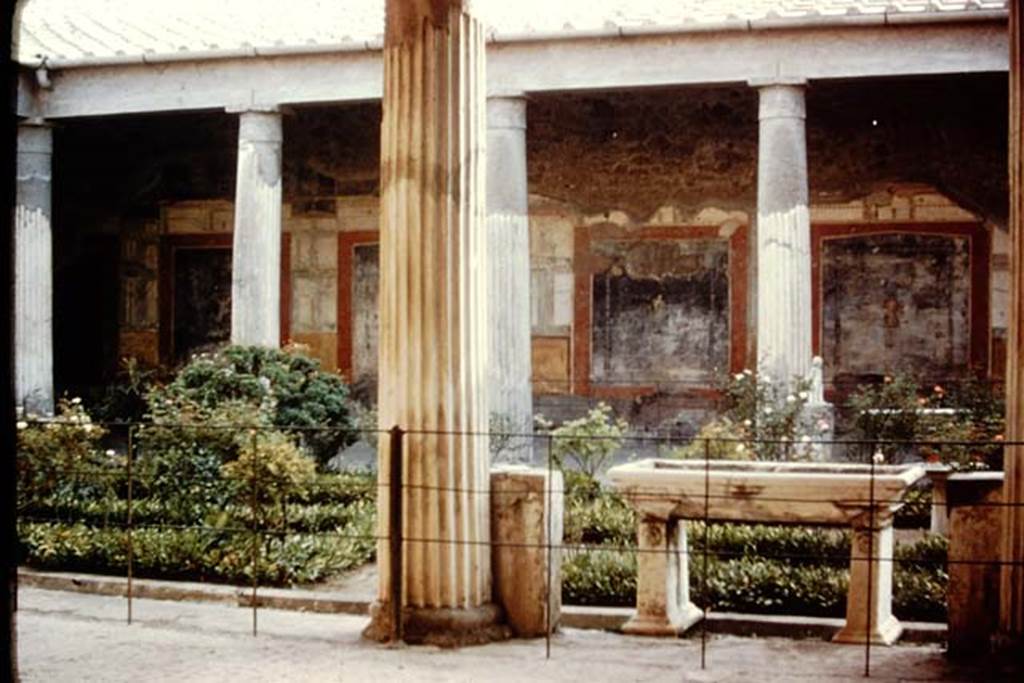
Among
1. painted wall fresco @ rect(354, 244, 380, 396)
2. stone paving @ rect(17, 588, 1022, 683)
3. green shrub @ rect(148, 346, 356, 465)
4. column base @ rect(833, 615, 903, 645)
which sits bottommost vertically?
column base @ rect(833, 615, 903, 645)

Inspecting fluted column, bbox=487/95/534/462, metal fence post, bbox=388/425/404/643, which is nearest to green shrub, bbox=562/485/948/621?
metal fence post, bbox=388/425/404/643

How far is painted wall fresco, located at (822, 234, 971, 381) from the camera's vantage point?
622 inches

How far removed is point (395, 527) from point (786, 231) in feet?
24.4

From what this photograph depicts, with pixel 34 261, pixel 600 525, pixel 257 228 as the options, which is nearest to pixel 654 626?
pixel 600 525

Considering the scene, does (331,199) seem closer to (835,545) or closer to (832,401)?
(832,401)

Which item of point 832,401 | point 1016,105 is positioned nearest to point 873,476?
point 1016,105

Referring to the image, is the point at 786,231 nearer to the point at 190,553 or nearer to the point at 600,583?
the point at 600,583

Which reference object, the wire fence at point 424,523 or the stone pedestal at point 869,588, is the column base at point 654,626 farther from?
the stone pedestal at point 869,588

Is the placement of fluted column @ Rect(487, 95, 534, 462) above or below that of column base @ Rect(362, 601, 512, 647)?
above

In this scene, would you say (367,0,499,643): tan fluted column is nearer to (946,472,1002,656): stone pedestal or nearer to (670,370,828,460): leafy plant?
(946,472,1002,656): stone pedestal

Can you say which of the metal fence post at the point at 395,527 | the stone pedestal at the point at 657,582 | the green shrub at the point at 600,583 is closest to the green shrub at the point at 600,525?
the green shrub at the point at 600,583

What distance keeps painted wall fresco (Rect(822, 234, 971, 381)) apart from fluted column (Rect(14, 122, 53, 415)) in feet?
28.9

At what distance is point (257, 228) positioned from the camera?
1423 cm

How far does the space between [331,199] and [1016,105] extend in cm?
1316
